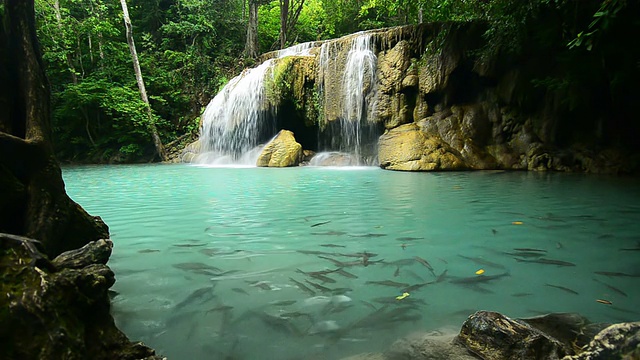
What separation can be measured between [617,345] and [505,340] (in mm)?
382

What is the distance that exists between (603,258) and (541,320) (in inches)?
55.1

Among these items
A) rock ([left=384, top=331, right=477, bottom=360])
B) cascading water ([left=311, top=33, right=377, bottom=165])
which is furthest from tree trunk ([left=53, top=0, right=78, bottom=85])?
rock ([left=384, top=331, right=477, bottom=360])

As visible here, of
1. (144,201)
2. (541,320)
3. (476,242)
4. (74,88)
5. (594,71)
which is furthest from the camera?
(74,88)

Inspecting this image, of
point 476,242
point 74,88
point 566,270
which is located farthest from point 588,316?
point 74,88

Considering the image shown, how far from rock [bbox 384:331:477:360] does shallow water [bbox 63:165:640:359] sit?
63 mm

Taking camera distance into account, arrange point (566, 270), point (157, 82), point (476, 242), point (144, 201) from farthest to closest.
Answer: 1. point (157, 82)
2. point (144, 201)
3. point (476, 242)
4. point (566, 270)

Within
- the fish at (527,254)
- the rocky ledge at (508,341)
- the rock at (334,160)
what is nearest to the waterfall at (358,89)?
the rock at (334,160)

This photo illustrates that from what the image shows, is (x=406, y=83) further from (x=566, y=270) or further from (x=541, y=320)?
(x=541, y=320)

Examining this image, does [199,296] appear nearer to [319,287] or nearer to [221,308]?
[221,308]

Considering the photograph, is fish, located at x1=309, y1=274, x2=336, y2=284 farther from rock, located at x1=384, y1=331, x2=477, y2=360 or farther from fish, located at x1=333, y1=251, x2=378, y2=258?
rock, located at x1=384, y1=331, x2=477, y2=360

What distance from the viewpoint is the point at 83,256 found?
179cm

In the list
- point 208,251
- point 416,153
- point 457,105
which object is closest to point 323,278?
point 208,251

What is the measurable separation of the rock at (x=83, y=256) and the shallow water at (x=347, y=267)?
→ 12.1 inches

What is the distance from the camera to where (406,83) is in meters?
12.2
